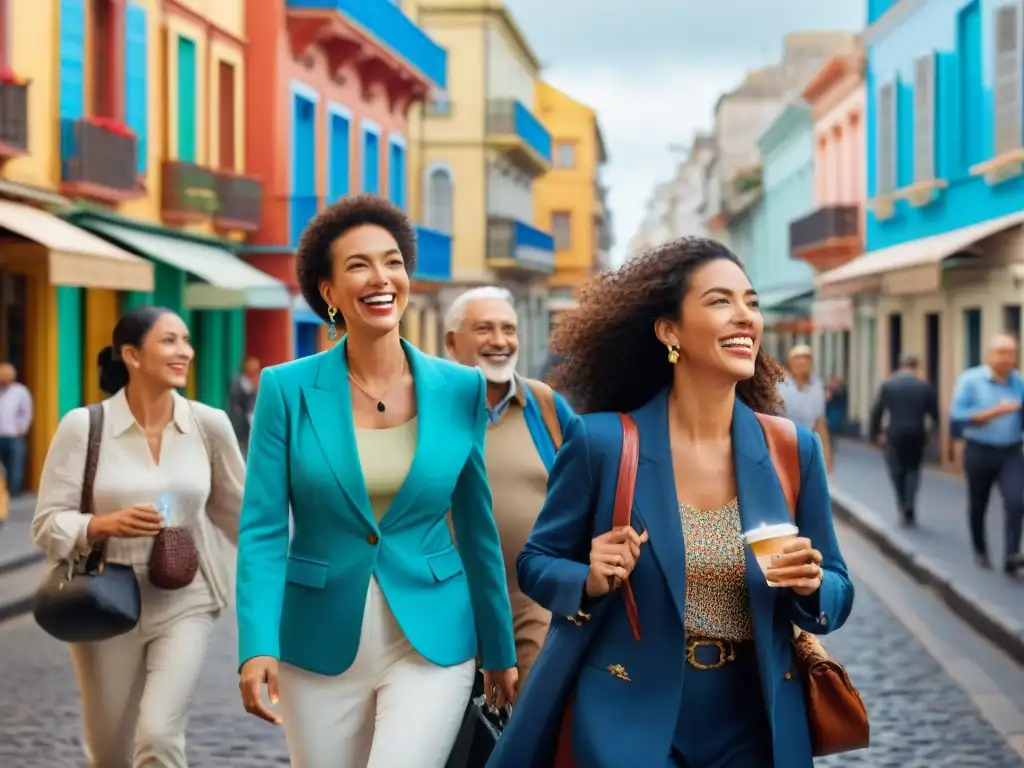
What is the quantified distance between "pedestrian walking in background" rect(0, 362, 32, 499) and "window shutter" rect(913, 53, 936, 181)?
14986mm

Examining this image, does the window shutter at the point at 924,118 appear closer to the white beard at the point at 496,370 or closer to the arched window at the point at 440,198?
the white beard at the point at 496,370

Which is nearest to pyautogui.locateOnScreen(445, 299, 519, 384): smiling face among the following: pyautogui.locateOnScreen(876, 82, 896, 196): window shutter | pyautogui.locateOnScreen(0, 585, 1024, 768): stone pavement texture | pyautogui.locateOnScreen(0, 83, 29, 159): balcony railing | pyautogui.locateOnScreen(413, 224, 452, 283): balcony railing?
pyautogui.locateOnScreen(0, 585, 1024, 768): stone pavement texture

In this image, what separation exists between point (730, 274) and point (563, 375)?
1.81 ft

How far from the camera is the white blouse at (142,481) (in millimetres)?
5656

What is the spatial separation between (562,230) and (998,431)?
66.5m

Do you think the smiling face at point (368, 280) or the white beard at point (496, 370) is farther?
the white beard at point (496, 370)

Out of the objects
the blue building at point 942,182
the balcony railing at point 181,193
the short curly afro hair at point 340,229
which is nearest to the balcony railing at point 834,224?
the blue building at point 942,182

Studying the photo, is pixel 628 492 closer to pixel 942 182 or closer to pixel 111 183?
pixel 111 183

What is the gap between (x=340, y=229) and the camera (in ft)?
15.2

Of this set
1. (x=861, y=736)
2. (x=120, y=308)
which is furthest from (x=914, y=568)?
(x=120, y=308)

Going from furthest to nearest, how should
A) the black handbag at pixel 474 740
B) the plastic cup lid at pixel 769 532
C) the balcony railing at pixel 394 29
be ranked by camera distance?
the balcony railing at pixel 394 29
the black handbag at pixel 474 740
the plastic cup lid at pixel 769 532

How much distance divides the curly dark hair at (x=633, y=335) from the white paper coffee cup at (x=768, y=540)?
61cm

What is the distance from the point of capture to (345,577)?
4348 millimetres

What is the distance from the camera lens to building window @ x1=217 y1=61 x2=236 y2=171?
94.7ft
